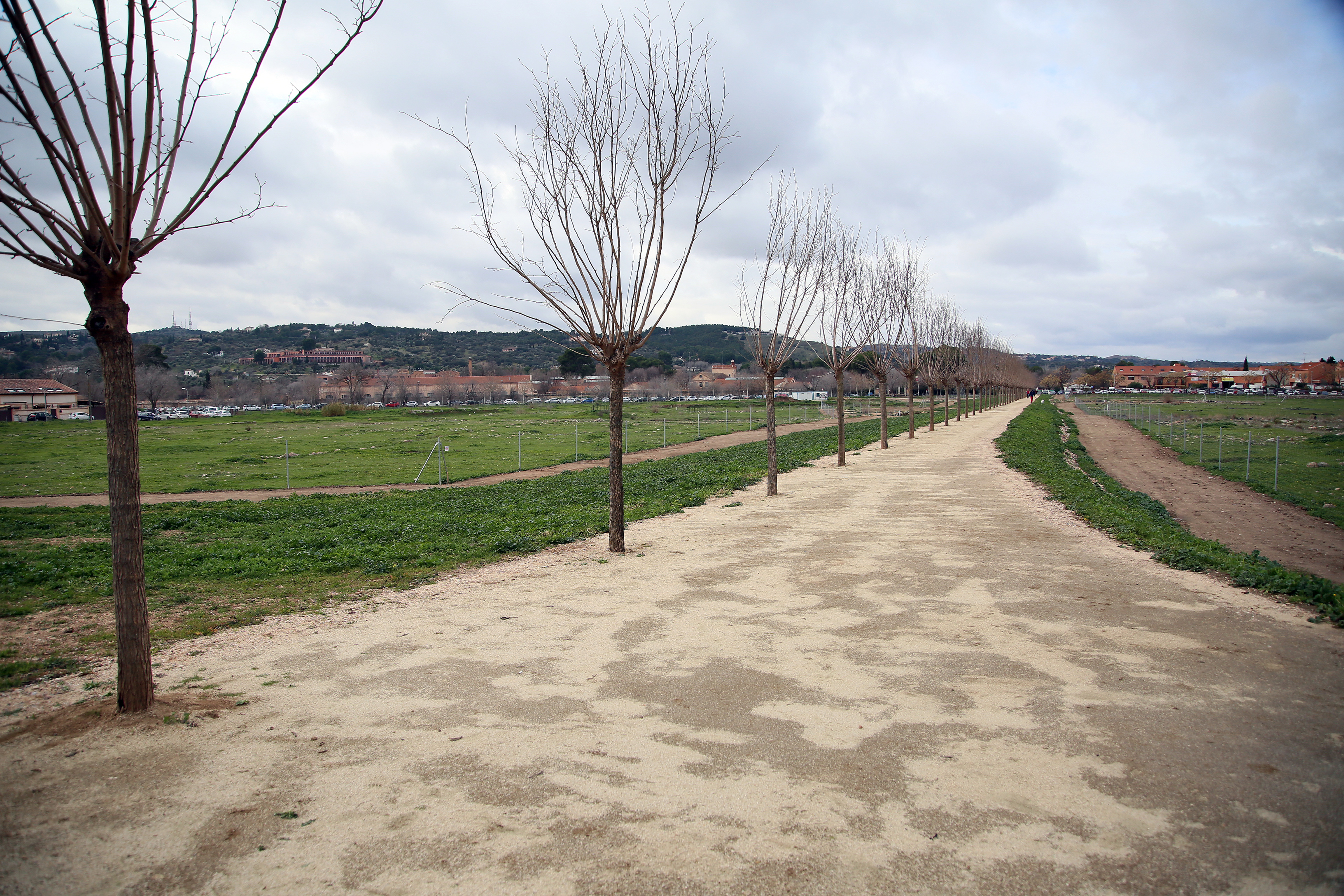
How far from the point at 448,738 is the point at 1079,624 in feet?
18.6

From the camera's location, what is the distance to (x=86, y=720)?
459 cm

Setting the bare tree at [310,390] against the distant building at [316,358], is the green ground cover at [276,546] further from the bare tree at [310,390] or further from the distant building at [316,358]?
the distant building at [316,358]

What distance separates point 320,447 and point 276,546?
94.0 ft

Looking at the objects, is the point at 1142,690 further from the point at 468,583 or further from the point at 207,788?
the point at 468,583

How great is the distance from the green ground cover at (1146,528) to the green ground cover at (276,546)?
301 inches

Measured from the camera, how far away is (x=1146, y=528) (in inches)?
465

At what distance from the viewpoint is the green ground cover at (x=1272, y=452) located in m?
20.6

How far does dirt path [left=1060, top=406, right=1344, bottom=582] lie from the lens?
13.5m

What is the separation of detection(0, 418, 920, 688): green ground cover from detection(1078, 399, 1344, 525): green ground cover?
15.7 meters

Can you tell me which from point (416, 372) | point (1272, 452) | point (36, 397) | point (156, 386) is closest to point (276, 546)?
point (1272, 452)

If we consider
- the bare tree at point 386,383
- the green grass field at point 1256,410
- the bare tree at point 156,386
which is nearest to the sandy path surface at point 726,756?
the green grass field at point 1256,410

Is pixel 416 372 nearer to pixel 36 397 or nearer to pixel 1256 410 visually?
pixel 36 397

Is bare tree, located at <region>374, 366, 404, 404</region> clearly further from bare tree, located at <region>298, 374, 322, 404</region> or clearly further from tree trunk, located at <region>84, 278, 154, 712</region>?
tree trunk, located at <region>84, 278, 154, 712</region>

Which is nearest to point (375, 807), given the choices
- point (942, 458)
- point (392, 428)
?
point (942, 458)
